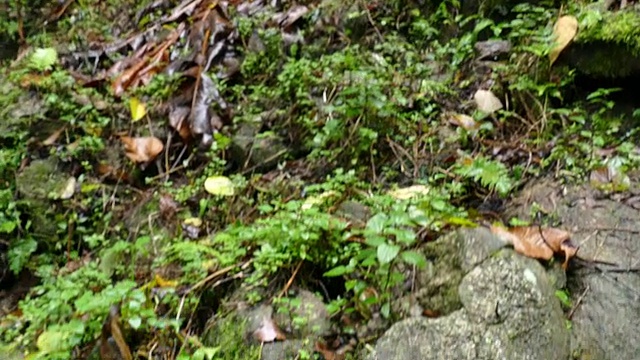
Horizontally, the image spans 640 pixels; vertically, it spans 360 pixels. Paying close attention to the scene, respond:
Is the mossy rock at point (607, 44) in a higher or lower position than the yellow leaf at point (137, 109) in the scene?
higher

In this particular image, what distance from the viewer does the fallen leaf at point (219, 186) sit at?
144 inches

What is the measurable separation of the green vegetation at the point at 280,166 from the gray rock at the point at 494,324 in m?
0.21

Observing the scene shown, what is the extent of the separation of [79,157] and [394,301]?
3011 mm

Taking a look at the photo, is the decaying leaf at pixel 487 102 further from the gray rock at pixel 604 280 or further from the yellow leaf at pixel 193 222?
the yellow leaf at pixel 193 222

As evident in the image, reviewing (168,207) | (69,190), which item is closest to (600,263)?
(168,207)

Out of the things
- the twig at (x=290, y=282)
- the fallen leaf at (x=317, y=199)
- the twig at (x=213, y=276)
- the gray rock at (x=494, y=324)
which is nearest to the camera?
the gray rock at (x=494, y=324)

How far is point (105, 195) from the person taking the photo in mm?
4016

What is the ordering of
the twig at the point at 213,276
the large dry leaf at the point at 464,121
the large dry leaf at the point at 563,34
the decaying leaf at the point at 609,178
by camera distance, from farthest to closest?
the large dry leaf at the point at 464,121
the large dry leaf at the point at 563,34
the decaying leaf at the point at 609,178
the twig at the point at 213,276

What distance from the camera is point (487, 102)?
12.3ft

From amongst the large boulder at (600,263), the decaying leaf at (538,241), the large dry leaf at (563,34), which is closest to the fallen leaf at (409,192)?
the large boulder at (600,263)

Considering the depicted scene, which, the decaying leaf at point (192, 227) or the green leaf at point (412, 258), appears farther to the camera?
the decaying leaf at point (192, 227)

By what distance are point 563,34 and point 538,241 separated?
5.82 feet

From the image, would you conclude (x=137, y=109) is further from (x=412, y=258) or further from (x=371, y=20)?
(x=412, y=258)

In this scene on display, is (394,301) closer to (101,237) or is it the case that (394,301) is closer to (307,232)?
Answer: (307,232)
